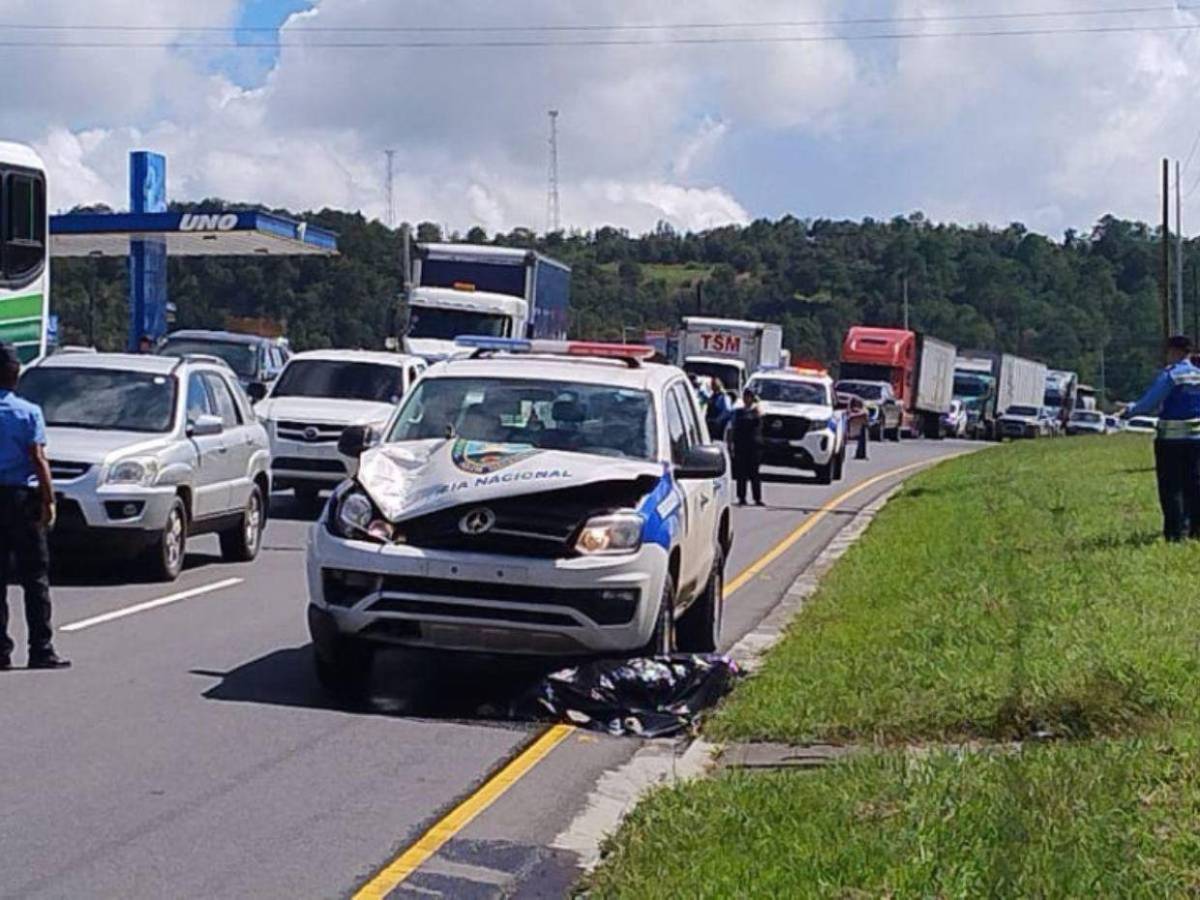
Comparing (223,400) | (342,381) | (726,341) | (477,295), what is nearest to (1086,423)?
(726,341)

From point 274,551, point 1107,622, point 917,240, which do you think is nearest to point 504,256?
point 274,551

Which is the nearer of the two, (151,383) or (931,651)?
(931,651)

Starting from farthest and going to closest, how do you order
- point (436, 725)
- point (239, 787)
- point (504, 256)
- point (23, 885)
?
point (504, 256), point (436, 725), point (239, 787), point (23, 885)

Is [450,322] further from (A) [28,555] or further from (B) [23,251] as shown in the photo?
(A) [28,555]

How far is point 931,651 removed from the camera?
11312 mm

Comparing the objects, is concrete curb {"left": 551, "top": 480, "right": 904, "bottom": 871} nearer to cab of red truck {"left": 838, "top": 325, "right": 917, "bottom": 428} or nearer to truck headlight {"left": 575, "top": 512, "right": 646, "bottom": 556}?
truck headlight {"left": 575, "top": 512, "right": 646, "bottom": 556}

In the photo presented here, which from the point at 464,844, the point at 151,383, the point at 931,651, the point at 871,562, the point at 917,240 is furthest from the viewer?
the point at 917,240

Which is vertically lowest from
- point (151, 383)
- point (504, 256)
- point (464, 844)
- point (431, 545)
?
point (464, 844)

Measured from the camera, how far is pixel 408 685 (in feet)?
36.9

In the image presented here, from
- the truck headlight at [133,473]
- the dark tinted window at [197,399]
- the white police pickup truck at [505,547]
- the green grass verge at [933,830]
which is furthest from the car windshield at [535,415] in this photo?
the dark tinted window at [197,399]

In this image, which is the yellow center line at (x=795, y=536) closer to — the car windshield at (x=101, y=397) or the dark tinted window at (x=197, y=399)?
the dark tinted window at (x=197, y=399)

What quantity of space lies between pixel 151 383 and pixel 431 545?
7.01 metres

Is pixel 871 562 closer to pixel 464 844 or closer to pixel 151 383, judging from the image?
pixel 151 383

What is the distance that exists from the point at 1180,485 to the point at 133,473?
854cm
